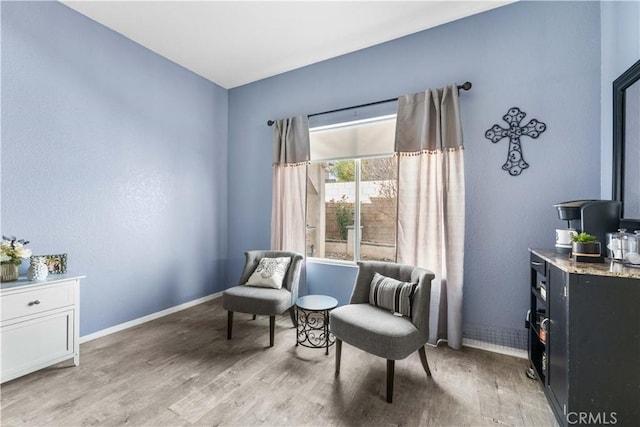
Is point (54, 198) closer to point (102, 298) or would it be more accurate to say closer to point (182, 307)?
point (102, 298)

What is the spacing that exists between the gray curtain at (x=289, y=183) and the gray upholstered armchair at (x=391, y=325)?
1337mm

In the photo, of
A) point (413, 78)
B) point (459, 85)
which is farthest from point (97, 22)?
point (459, 85)

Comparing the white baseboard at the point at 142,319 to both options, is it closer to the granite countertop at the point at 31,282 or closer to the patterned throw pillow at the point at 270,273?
the granite countertop at the point at 31,282

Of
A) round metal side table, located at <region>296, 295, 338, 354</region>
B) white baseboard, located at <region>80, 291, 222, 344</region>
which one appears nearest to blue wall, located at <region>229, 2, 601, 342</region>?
round metal side table, located at <region>296, 295, 338, 354</region>

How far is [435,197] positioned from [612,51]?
1.54 m

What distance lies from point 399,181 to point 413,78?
3.45 ft

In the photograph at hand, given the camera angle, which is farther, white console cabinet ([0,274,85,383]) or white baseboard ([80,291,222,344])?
white baseboard ([80,291,222,344])

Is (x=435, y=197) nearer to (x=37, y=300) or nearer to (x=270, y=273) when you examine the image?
(x=270, y=273)

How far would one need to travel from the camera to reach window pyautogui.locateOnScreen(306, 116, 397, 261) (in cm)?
304

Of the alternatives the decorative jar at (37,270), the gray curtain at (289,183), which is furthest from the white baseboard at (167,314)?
the gray curtain at (289,183)

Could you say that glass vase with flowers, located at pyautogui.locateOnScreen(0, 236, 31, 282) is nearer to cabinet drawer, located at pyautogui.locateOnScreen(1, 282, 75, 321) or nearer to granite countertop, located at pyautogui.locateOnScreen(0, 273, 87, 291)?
granite countertop, located at pyautogui.locateOnScreen(0, 273, 87, 291)

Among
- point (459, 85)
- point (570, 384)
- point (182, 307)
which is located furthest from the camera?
point (182, 307)

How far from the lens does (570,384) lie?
1315 millimetres

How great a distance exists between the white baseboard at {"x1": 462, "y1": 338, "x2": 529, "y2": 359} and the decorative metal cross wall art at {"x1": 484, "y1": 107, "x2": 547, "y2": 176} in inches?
58.9
